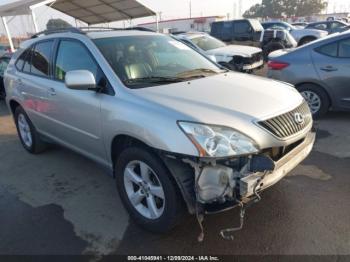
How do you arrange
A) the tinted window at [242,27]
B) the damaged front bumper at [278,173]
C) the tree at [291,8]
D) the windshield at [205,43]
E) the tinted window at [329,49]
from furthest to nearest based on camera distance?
the tree at [291,8], the tinted window at [242,27], the windshield at [205,43], the tinted window at [329,49], the damaged front bumper at [278,173]

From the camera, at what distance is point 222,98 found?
291cm

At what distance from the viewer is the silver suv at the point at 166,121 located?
2514 millimetres

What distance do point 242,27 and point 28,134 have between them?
13.4 meters

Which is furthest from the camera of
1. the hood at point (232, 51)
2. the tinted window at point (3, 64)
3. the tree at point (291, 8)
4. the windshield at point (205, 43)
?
the tree at point (291, 8)

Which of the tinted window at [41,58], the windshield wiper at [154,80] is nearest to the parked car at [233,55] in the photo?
the tinted window at [41,58]

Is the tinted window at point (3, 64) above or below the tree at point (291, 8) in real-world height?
below

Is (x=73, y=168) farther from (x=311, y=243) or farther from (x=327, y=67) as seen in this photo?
(x=327, y=67)

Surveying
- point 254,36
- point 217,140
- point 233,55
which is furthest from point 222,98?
point 254,36

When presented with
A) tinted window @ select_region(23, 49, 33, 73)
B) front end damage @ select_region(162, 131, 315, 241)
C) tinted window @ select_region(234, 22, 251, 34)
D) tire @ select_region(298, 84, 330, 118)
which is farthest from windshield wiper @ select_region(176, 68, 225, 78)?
tinted window @ select_region(234, 22, 251, 34)

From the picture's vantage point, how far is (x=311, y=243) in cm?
278

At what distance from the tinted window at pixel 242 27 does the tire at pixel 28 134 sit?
42.9 ft

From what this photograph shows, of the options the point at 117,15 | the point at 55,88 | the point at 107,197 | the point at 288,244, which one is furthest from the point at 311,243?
the point at 117,15

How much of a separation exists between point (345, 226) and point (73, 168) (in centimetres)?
341

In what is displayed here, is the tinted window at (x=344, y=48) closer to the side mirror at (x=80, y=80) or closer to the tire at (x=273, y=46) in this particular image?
the side mirror at (x=80, y=80)
